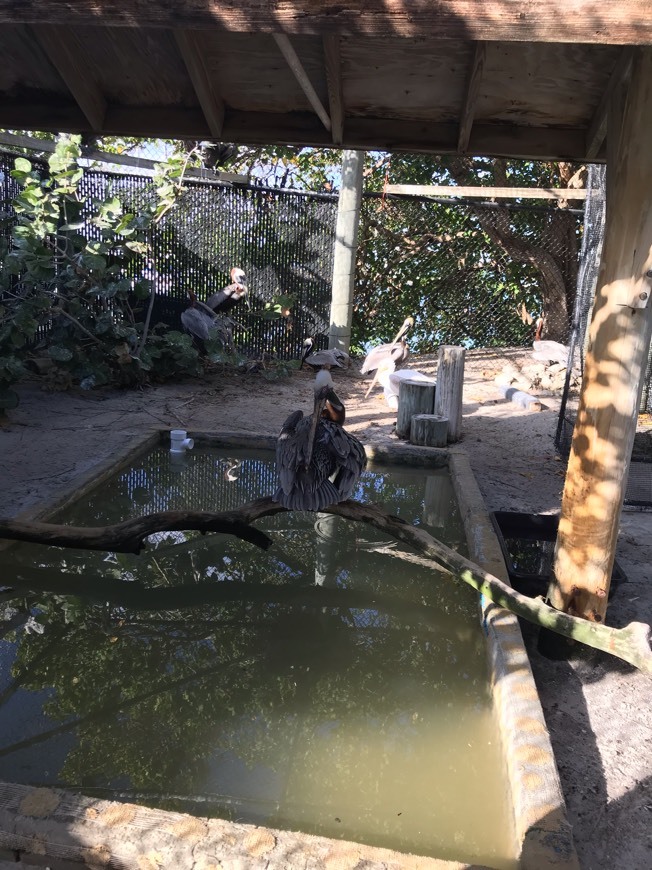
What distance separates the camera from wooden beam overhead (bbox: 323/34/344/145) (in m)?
2.81

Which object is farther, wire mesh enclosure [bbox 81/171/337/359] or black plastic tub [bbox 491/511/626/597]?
wire mesh enclosure [bbox 81/171/337/359]

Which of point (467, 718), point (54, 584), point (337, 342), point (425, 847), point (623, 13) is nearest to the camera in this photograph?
point (623, 13)

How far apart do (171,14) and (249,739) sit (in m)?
2.32

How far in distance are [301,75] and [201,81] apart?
50 centimetres

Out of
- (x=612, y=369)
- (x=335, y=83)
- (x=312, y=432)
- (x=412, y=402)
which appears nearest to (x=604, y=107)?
(x=335, y=83)

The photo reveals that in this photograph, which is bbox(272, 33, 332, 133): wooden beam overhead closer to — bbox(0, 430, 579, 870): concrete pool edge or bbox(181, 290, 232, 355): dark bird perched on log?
bbox(0, 430, 579, 870): concrete pool edge

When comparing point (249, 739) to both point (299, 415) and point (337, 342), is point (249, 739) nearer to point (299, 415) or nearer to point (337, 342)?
point (299, 415)

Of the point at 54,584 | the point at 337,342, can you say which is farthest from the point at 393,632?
the point at 337,342

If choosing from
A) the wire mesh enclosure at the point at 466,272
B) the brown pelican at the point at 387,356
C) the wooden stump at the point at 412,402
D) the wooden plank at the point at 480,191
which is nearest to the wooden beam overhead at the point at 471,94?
the wooden stump at the point at 412,402

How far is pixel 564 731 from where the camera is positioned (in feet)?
8.45

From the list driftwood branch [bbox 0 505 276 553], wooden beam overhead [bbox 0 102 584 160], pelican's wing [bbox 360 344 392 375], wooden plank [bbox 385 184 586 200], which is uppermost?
wooden plank [bbox 385 184 586 200]

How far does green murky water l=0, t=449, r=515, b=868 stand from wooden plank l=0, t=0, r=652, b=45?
2.28 meters

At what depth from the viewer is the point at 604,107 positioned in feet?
10.6

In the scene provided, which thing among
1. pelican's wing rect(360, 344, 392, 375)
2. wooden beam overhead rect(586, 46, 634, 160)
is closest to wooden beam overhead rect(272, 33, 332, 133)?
wooden beam overhead rect(586, 46, 634, 160)
